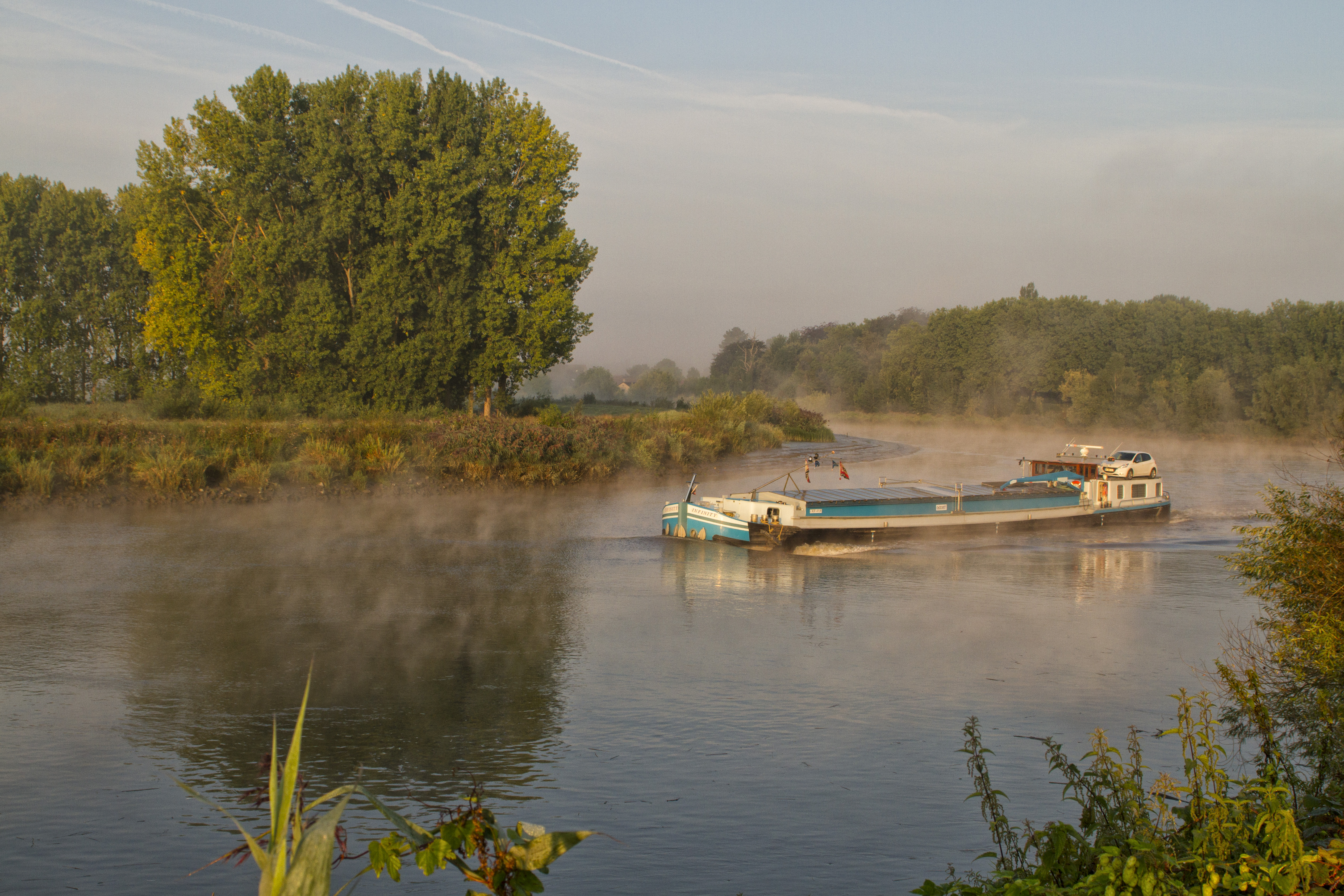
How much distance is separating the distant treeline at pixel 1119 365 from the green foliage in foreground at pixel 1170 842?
67.7m

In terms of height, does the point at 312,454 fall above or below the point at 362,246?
below

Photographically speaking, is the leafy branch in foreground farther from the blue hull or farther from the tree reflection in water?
the blue hull

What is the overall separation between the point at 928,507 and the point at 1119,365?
72138mm

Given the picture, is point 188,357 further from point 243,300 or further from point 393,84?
point 393,84

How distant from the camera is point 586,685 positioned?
12.5 m

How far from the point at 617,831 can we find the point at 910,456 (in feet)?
166

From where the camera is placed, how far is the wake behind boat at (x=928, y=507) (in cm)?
2431

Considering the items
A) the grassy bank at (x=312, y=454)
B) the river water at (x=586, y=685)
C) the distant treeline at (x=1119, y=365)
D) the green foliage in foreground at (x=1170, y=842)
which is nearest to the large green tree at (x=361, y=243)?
the grassy bank at (x=312, y=454)

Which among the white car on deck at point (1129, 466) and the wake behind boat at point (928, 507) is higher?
the white car on deck at point (1129, 466)

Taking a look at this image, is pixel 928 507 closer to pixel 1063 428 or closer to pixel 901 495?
pixel 901 495

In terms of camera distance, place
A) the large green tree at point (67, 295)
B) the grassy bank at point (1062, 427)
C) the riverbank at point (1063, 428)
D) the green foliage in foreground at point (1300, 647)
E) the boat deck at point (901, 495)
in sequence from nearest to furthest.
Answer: the green foliage in foreground at point (1300, 647) → the boat deck at point (901, 495) → the large green tree at point (67, 295) → the riverbank at point (1063, 428) → the grassy bank at point (1062, 427)

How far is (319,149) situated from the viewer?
152ft

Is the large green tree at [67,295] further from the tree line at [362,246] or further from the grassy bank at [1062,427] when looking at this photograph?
the grassy bank at [1062,427]

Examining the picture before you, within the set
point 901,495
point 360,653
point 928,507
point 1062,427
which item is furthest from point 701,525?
point 1062,427
